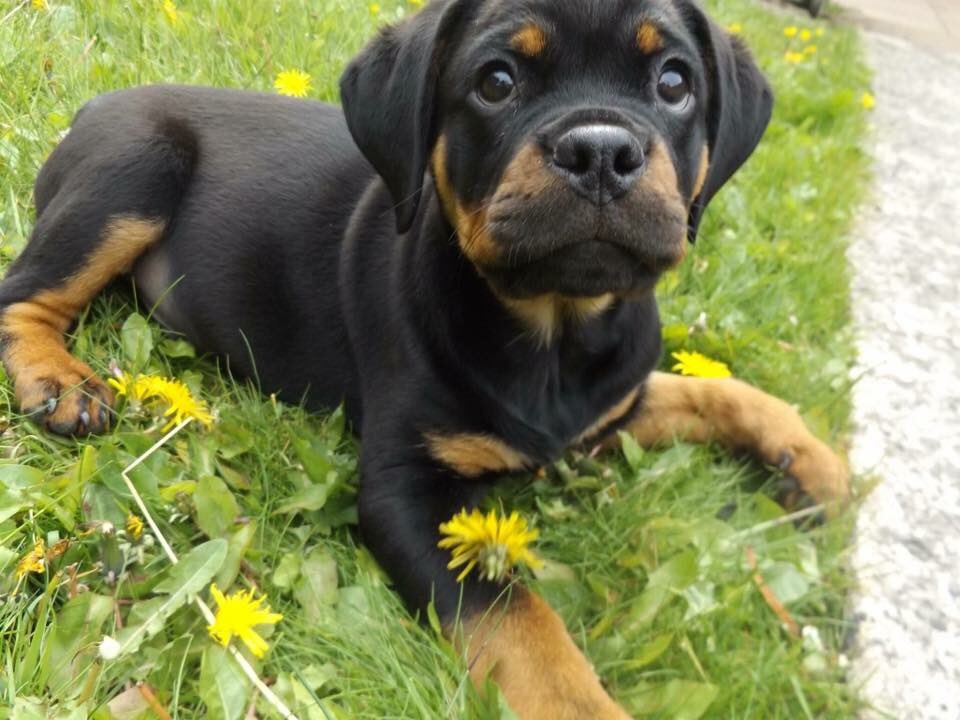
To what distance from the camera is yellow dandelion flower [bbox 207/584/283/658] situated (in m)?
1.67

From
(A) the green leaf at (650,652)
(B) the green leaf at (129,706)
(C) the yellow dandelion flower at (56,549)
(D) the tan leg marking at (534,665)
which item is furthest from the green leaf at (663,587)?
(C) the yellow dandelion flower at (56,549)

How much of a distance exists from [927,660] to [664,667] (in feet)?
2.29

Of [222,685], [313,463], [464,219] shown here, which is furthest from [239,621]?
[464,219]

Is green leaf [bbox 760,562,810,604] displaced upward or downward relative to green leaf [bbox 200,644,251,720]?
downward

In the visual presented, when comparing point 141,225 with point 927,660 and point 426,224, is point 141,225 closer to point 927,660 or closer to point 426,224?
point 426,224

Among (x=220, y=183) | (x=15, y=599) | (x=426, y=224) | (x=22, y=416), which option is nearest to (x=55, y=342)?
(x=22, y=416)

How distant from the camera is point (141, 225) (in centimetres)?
275

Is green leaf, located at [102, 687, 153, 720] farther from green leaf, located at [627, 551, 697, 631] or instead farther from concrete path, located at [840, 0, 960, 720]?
concrete path, located at [840, 0, 960, 720]

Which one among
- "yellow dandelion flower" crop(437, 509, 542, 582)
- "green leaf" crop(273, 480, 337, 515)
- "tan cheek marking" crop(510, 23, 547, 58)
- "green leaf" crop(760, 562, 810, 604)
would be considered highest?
"tan cheek marking" crop(510, 23, 547, 58)

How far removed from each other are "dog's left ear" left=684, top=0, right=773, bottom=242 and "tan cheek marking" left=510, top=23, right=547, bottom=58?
45 centimetres

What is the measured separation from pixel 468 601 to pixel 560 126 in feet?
3.50

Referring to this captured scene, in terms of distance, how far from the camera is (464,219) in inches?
80.7

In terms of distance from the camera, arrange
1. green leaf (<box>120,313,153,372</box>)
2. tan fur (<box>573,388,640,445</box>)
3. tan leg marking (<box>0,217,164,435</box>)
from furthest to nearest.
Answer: green leaf (<box>120,313,153,372</box>), tan fur (<box>573,388,640,445</box>), tan leg marking (<box>0,217,164,435</box>)

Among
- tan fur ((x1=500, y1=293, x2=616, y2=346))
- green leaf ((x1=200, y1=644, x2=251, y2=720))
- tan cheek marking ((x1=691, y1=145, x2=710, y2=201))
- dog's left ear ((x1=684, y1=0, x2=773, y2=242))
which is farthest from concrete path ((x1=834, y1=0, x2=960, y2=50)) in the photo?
green leaf ((x1=200, y1=644, x2=251, y2=720))
